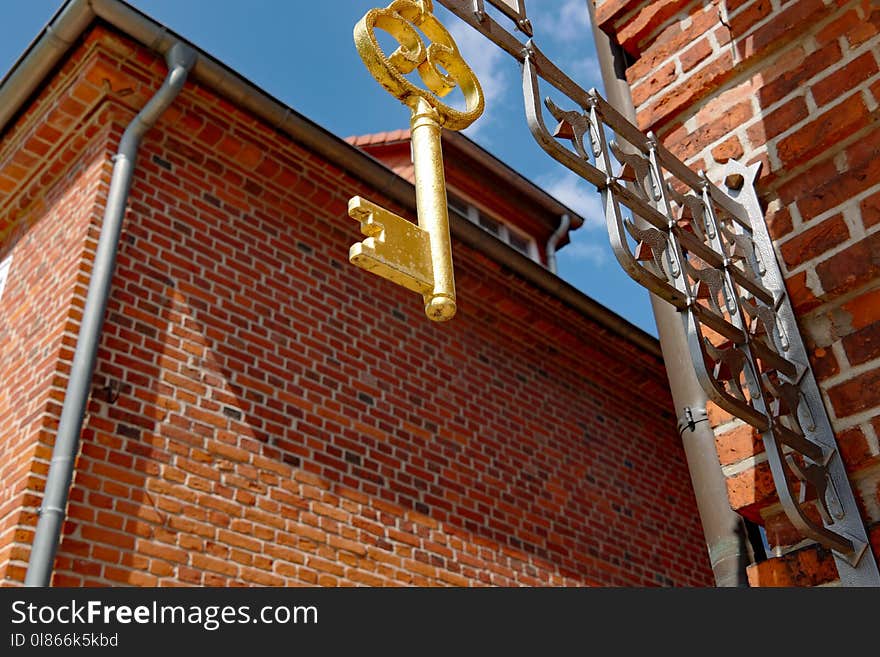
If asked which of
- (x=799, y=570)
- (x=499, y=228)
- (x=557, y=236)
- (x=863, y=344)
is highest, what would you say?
(x=557, y=236)

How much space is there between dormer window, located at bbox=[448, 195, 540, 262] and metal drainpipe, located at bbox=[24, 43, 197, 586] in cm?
455

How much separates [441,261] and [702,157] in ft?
3.63

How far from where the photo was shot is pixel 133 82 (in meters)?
5.29

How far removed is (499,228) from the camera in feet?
32.6

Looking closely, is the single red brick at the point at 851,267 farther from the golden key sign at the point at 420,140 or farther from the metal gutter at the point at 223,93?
the metal gutter at the point at 223,93

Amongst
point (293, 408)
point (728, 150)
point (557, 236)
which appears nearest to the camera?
point (728, 150)

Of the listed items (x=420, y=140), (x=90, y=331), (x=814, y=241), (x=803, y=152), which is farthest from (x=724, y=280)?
(x=90, y=331)

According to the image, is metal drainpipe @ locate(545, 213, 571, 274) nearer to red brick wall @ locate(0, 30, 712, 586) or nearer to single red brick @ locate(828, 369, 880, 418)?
red brick wall @ locate(0, 30, 712, 586)

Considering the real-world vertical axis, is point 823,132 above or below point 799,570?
above

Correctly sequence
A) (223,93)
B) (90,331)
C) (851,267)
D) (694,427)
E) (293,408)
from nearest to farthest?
(851,267), (694,427), (90,331), (293,408), (223,93)

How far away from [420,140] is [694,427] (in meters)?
1.53

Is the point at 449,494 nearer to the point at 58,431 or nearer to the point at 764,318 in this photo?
the point at 58,431

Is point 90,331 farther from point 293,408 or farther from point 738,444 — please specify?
point 738,444

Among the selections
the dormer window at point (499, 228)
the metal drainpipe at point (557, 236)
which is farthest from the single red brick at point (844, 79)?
the metal drainpipe at point (557, 236)
